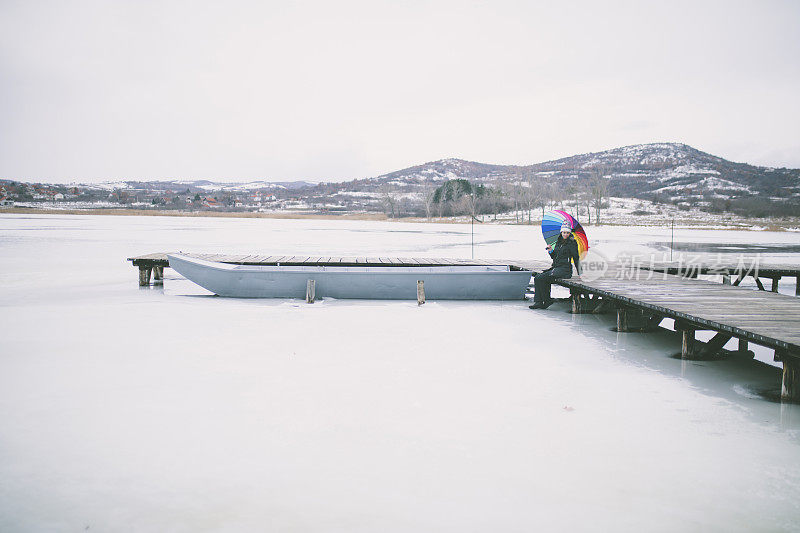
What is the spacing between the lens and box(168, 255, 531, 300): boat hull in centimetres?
898

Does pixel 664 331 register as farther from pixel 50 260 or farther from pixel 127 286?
pixel 50 260

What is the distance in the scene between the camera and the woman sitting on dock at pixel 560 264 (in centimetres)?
805

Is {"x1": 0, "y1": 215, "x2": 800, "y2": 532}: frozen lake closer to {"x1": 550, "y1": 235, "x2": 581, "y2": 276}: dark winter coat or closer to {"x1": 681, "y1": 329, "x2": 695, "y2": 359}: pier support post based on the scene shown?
{"x1": 681, "y1": 329, "x2": 695, "y2": 359}: pier support post

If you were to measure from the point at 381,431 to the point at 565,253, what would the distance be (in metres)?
5.25

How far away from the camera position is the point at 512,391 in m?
4.49

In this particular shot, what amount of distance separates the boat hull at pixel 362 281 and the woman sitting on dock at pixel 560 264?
808 mm

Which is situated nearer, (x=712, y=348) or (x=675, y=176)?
(x=712, y=348)

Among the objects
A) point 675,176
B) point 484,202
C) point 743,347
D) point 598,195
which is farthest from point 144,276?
point 675,176

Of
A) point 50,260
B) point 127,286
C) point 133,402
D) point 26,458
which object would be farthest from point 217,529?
point 50,260

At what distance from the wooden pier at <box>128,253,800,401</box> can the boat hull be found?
58 centimetres

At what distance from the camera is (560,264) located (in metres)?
8.07

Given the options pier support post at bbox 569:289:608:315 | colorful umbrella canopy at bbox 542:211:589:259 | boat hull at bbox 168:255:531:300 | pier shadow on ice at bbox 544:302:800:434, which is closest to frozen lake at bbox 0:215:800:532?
pier shadow on ice at bbox 544:302:800:434

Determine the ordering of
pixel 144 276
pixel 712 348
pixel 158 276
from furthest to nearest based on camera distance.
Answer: pixel 158 276 → pixel 144 276 → pixel 712 348

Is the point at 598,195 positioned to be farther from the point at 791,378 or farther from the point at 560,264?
the point at 791,378
